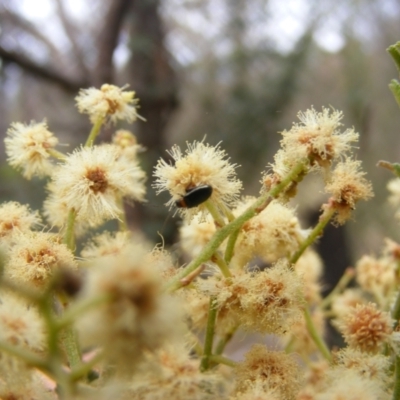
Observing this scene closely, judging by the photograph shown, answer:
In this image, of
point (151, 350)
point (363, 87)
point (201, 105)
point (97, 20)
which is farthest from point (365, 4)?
point (151, 350)

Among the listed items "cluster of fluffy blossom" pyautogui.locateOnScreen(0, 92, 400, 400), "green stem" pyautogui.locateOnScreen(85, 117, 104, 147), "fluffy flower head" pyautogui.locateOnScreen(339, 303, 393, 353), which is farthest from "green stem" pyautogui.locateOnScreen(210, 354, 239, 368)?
"green stem" pyautogui.locateOnScreen(85, 117, 104, 147)

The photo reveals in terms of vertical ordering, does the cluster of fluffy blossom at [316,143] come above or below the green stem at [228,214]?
above

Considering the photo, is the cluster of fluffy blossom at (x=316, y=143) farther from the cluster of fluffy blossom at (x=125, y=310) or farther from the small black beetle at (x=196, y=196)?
the cluster of fluffy blossom at (x=125, y=310)

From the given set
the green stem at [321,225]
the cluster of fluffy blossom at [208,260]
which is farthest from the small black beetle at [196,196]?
the green stem at [321,225]

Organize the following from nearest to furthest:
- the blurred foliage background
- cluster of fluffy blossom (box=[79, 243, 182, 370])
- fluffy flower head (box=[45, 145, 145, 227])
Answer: cluster of fluffy blossom (box=[79, 243, 182, 370]) → fluffy flower head (box=[45, 145, 145, 227]) → the blurred foliage background

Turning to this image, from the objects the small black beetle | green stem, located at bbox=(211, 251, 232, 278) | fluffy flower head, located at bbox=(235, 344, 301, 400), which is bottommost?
fluffy flower head, located at bbox=(235, 344, 301, 400)

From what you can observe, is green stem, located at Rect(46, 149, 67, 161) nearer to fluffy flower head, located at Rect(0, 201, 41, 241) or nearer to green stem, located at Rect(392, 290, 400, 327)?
fluffy flower head, located at Rect(0, 201, 41, 241)

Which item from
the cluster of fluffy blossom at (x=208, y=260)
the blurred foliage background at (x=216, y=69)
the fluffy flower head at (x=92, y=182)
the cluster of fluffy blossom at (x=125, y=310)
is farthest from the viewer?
the blurred foliage background at (x=216, y=69)

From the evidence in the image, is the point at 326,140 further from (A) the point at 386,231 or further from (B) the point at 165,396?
(A) the point at 386,231
